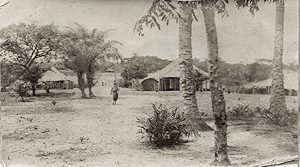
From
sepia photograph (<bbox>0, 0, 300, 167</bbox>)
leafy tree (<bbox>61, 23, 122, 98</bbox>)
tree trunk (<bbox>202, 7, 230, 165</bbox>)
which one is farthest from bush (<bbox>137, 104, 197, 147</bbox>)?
leafy tree (<bbox>61, 23, 122, 98</bbox>)

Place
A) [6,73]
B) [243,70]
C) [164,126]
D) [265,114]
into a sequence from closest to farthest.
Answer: [6,73] < [164,126] < [243,70] < [265,114]

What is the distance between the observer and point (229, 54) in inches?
171

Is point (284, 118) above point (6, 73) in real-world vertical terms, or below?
below

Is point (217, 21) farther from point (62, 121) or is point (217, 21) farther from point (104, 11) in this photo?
point (62, 121)

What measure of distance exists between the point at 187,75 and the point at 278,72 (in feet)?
3.72

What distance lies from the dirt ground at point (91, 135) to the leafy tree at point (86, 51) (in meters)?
0.20

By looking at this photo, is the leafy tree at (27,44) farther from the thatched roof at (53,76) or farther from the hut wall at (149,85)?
the hut wall at (149,85)

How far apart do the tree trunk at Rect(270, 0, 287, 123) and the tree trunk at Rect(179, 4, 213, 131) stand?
896 mm

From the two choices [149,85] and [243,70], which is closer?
[149,85]

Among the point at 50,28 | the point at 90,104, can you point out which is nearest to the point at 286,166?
the point at 90,104

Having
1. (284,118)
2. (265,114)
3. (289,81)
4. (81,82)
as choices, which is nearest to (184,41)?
(81,82)

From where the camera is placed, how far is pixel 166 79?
14.0 feet

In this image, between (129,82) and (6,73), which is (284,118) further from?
(6,73)

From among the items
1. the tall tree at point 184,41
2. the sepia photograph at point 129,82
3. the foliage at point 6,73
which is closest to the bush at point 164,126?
the sepia photograph at point 129,82
